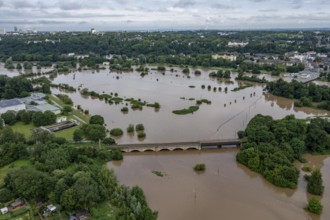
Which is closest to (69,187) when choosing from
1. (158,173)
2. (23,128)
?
(158,173)

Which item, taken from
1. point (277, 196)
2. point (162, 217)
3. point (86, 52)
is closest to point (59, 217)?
point (162, 217)

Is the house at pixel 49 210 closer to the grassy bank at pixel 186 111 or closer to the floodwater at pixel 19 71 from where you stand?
the grassy bank at pixel 186 111

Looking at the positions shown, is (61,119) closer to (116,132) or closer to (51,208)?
(116,132)

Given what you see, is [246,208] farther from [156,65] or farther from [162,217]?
[156,65]

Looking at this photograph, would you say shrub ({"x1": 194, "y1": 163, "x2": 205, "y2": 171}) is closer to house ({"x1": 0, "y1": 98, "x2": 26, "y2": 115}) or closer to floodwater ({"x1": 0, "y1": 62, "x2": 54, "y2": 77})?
house ({"x1": 0, "y1": 98, "x2": 26, "y2": 115})

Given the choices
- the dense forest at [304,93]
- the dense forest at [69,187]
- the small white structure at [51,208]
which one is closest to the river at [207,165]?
the dense forest at [304,93]

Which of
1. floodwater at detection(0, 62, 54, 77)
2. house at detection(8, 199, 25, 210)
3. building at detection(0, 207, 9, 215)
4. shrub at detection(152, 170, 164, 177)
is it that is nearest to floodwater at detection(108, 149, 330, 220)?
shrub at detection(152, 170, 164, 177)

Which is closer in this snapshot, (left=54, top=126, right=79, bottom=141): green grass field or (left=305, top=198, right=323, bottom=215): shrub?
(left=305, top=198, right=323, bottom=215): shrub
